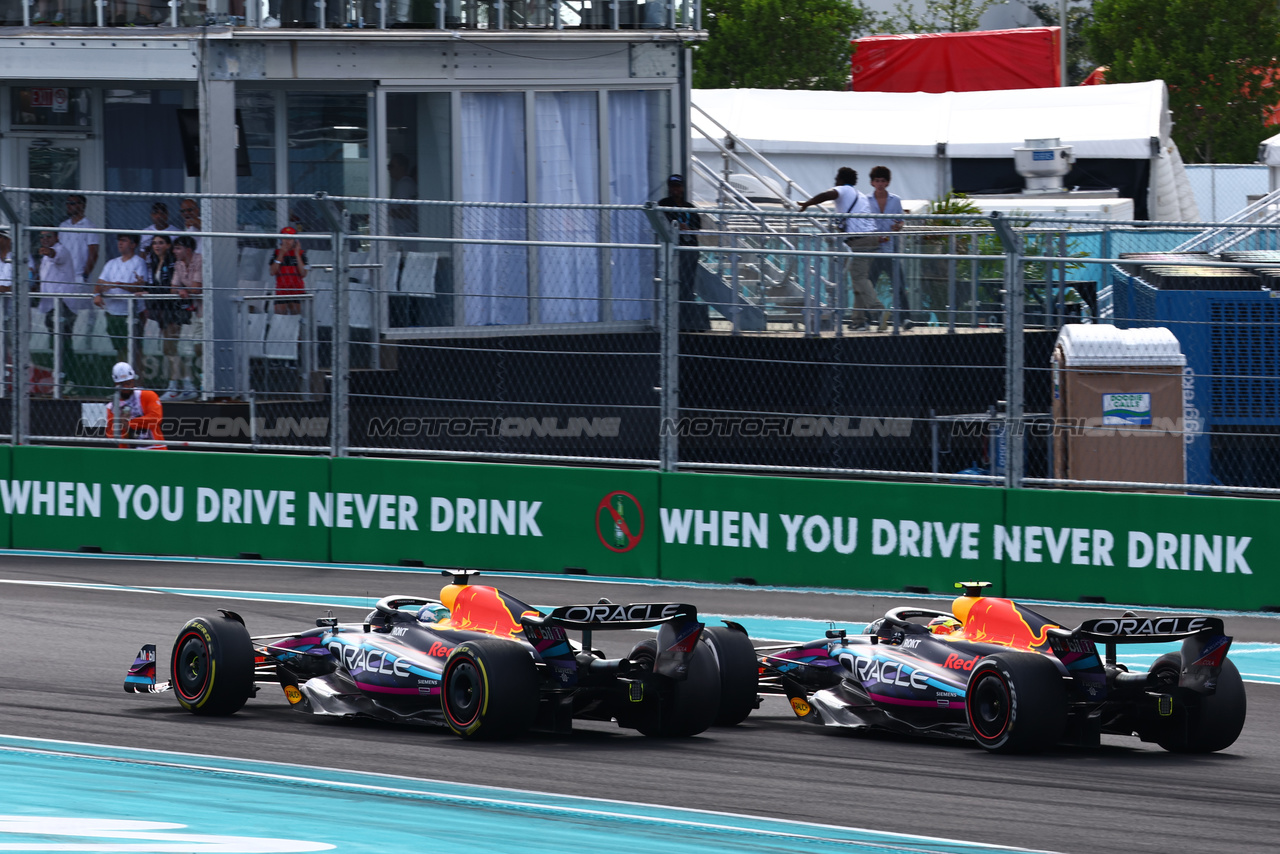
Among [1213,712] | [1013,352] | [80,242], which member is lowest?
[1213,712]

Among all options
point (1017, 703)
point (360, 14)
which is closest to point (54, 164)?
point (360, 14)

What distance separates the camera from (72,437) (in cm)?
1490

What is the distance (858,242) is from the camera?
1778 cm

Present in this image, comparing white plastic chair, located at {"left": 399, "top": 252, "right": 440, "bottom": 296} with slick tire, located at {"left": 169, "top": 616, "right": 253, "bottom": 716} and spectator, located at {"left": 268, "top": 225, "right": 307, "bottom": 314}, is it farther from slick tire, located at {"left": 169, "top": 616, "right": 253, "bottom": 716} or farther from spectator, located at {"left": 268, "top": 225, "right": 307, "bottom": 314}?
slick tire, located at {"left": 169, "top": 616, "right": 253, "bottom": 716}

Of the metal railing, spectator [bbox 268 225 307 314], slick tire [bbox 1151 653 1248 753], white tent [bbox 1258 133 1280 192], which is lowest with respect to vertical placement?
slick tire [bbox 1151 653 1248 753]

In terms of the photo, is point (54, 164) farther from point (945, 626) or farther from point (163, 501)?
point (945, 626)

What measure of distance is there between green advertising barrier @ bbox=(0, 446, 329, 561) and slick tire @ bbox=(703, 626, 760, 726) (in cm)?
661

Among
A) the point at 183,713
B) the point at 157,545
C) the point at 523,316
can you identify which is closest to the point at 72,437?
the point at 157,545

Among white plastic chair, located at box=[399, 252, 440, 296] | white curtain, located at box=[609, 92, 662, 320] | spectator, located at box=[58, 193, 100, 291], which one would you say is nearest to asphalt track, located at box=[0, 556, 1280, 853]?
white plastic chair, located at box=[399, 252, 440, 296]

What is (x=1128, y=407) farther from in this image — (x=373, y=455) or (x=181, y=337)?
(x=181, y=337)

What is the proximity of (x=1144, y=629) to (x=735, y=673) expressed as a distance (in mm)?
1766

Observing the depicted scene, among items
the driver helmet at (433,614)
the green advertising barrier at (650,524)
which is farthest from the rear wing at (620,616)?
the green advertising barrier at (650,524)

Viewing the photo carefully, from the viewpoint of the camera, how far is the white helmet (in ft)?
47.8

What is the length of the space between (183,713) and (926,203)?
56.3 feet
